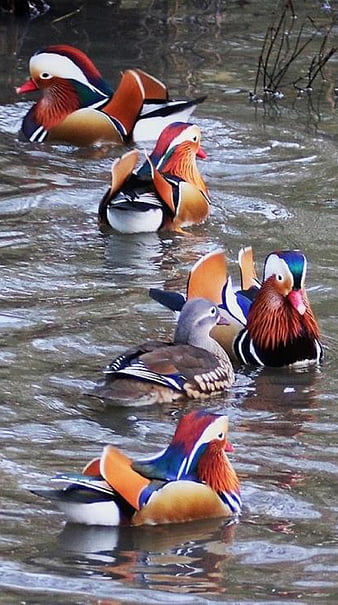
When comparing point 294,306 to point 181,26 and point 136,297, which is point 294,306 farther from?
point 181,26

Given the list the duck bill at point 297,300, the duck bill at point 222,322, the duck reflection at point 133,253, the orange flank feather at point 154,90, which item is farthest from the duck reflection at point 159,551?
the orange flank feather at point 154,90

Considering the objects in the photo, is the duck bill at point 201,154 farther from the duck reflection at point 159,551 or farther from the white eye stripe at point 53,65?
the duck reflection at point 159,551

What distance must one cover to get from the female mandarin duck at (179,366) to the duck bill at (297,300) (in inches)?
14.8

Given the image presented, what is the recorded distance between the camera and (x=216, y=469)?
4.93m

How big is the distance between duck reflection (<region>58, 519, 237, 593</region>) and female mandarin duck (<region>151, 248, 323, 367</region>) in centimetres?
208

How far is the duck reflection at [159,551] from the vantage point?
14.4 feet

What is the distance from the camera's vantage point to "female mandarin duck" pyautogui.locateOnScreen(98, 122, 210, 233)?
8734 millimetres

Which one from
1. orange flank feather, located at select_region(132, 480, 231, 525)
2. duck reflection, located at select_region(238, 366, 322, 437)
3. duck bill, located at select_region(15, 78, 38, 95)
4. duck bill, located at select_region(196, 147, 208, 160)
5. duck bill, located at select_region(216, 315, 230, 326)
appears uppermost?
duck bill, located at select_region(15, 78, 38, 95)

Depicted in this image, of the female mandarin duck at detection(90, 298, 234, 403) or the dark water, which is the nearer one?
the dark water

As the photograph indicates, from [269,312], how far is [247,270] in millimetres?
383

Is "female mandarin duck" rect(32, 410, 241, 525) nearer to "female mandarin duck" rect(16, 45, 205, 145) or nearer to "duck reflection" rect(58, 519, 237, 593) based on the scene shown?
"duck reflection" rect(58, 519, 237, 593)

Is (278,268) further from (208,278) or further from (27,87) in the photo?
(27,87)

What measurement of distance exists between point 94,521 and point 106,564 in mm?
204

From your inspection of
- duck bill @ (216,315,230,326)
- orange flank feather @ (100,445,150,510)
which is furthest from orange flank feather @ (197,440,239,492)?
duck bill @ (216,315,230,326)
